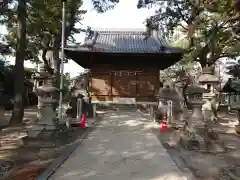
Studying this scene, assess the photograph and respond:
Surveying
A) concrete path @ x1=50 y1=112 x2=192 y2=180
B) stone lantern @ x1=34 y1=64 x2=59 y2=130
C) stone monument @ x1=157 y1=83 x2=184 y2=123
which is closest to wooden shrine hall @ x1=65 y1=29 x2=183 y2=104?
stone monument @ x1=157 y1=83 x2=184 y2=123

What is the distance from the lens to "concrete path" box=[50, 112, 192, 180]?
6.02 metres

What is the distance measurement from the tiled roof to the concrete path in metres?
12.3

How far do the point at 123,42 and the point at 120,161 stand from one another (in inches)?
744

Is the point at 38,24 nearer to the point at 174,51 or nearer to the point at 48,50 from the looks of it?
the point at 174,51

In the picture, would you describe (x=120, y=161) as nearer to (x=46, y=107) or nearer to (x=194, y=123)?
(x=194, y=123)

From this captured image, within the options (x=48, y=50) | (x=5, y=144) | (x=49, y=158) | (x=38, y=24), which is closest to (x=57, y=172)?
(x=49, y=158)

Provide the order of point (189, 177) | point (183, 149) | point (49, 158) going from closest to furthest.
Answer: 1. point (189, 177)
2. point (49, 158)
3. point (183, 149)

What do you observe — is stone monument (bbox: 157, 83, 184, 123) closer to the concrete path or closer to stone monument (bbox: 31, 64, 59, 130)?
the concrete path

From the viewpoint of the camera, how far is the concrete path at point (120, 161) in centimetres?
602

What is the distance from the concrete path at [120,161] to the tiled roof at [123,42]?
484 inches

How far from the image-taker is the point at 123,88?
2367 centimetres

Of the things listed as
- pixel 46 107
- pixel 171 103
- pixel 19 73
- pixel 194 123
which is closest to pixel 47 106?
pixel 46 107

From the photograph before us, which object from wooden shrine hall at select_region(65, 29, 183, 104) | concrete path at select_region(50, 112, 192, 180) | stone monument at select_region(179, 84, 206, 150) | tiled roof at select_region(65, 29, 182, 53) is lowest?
concrete path at select_region(50, 112, 192, 180)

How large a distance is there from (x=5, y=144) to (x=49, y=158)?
2814 millimetres
